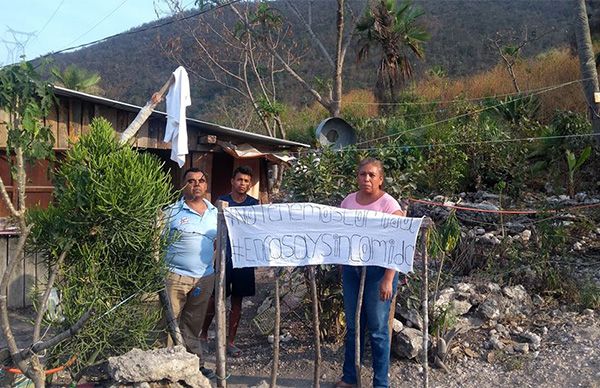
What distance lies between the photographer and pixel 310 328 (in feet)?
19.5

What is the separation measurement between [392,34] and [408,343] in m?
14.3

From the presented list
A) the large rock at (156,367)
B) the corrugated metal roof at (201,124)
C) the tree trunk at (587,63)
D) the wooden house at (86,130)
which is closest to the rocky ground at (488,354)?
the large rock at (156,367)

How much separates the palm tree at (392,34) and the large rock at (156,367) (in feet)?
50.1

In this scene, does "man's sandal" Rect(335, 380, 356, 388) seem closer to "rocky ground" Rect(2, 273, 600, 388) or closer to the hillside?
"rocky ground" Rect(2, 273, 600, 388)

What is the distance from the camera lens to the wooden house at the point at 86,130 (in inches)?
296

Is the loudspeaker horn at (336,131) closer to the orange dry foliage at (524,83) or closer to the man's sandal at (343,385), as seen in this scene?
the man's sandal at (343,385)

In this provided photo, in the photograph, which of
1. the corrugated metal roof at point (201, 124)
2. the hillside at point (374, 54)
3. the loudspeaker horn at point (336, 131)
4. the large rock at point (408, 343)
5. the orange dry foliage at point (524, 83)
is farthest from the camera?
the hillside at point (374, 54)

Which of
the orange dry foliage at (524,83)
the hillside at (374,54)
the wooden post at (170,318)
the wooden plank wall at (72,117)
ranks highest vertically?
the hillside at (374,54)

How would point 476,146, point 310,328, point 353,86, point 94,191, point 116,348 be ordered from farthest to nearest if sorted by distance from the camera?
1. point 353,86
2. point 476,146
3. point 310,328
4. point 116,348
5. point 94,191

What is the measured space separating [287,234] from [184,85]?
1870 mm

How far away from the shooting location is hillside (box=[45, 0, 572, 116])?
119 feet

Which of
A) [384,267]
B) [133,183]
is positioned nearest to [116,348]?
[133,183]

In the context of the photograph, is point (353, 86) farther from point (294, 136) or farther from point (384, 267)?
point (384, 267)

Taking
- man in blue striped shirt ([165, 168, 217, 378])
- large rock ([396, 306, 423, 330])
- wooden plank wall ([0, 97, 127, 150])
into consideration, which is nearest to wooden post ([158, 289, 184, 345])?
man in blue striped shirt ([165, 168, 217, 378])
